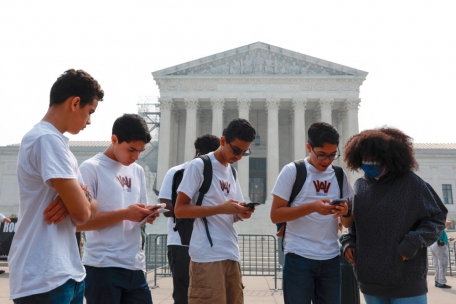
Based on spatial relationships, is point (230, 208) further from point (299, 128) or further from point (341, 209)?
point (299, 128)

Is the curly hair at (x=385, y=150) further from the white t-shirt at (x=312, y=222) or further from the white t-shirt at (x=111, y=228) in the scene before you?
the white t-shirt at (x=111, y=228)

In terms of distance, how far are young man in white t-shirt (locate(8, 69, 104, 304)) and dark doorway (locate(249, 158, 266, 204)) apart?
38432mm

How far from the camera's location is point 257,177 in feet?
138

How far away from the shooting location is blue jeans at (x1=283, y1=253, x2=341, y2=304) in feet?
12.4

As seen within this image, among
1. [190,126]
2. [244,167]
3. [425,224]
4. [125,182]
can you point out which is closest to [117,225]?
[125,182]

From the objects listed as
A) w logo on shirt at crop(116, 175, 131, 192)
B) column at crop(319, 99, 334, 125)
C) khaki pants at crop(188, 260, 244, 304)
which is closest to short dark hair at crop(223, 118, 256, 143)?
w logo on shirt at crop(116, 175, 131, 192)

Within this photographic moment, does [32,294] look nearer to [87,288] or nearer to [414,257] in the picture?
[87,288]

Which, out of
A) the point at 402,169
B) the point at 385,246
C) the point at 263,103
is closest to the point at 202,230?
the point at 385,246

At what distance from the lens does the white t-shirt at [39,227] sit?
2.38m

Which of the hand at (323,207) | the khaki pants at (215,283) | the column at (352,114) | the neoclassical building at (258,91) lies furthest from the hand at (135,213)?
Answer: the column at (352,114)

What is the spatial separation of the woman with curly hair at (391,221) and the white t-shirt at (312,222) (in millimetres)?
267

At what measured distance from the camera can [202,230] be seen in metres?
3.92

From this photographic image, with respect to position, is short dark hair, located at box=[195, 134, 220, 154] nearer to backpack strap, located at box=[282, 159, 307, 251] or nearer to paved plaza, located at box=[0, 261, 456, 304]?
backpack strap, located at box=[282, 159, 307, 251]

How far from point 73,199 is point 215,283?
173cm
